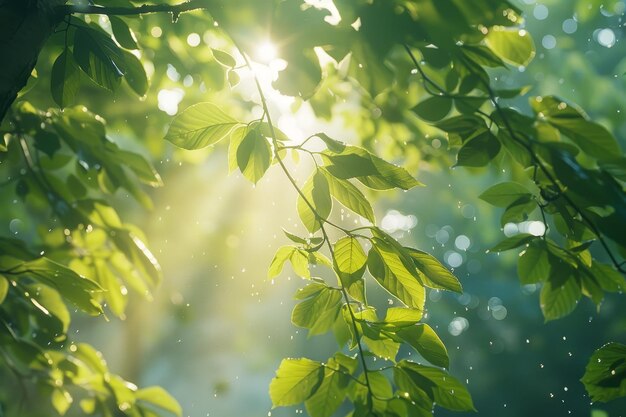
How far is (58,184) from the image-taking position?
76.8 inches

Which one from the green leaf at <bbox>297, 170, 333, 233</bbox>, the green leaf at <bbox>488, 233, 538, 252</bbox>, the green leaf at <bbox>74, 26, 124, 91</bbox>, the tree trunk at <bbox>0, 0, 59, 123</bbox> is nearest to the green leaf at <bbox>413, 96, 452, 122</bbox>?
the green leaf at <bbox>297, 170, 333, 233</bbox>

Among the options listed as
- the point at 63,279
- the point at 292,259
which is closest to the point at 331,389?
the point at 292,259

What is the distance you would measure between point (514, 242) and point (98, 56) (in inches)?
37.1

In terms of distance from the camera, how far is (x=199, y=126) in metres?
1.11

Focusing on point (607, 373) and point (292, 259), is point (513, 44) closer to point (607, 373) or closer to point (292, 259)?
point (292, 259)

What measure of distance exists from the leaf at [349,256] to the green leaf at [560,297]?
430mm

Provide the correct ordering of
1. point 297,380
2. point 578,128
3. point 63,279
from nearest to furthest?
point 578,128 → point 297,380 → point 63,279

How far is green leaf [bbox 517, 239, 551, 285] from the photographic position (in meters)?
1.21

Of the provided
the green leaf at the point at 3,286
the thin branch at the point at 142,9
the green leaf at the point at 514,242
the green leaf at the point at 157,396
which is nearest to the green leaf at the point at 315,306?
the green leaf at the point at 514,242

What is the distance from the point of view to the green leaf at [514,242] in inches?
46.9

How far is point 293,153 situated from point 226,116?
15.5 inches

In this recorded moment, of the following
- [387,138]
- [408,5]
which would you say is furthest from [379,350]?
[387,138]

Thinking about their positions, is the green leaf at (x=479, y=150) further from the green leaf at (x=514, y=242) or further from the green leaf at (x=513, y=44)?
the green leaf at (x=514, y=242)

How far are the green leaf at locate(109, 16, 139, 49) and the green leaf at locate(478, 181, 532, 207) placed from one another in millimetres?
838
